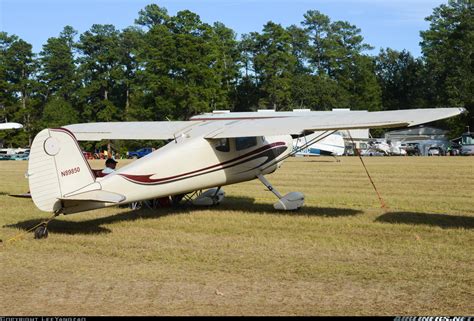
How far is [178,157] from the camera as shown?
1075cm

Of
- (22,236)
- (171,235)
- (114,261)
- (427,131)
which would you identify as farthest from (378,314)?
(427,131)

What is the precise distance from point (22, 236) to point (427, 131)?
69.5m

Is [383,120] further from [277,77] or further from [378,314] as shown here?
[277,77]

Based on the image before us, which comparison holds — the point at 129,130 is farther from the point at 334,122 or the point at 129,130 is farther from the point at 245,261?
the point at 245,261

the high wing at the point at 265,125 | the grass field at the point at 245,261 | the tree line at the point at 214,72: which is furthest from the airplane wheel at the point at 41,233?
the tree line at the point at 214,72

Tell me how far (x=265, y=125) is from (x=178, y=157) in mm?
1907

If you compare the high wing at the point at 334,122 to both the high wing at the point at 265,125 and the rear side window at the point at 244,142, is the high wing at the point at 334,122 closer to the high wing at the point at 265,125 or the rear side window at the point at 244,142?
the high wing at the point at 265,125

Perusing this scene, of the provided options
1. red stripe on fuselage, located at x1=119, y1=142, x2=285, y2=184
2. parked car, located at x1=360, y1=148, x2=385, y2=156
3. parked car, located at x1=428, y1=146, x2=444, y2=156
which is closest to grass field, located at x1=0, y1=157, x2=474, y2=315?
red stripe on fuselage, located at x1=119, y1=142, x2=285, y2=184

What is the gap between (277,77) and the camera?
3044 inches

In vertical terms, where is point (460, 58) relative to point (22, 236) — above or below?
above

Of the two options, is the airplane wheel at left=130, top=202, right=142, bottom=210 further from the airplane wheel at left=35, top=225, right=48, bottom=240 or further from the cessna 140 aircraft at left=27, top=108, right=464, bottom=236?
the airplane wheel at left=35, top=225, right=48, bottom=240

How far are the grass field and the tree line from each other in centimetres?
5342

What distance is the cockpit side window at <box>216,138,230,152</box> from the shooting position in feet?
38.4

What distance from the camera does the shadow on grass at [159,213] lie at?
10094 millimetres
